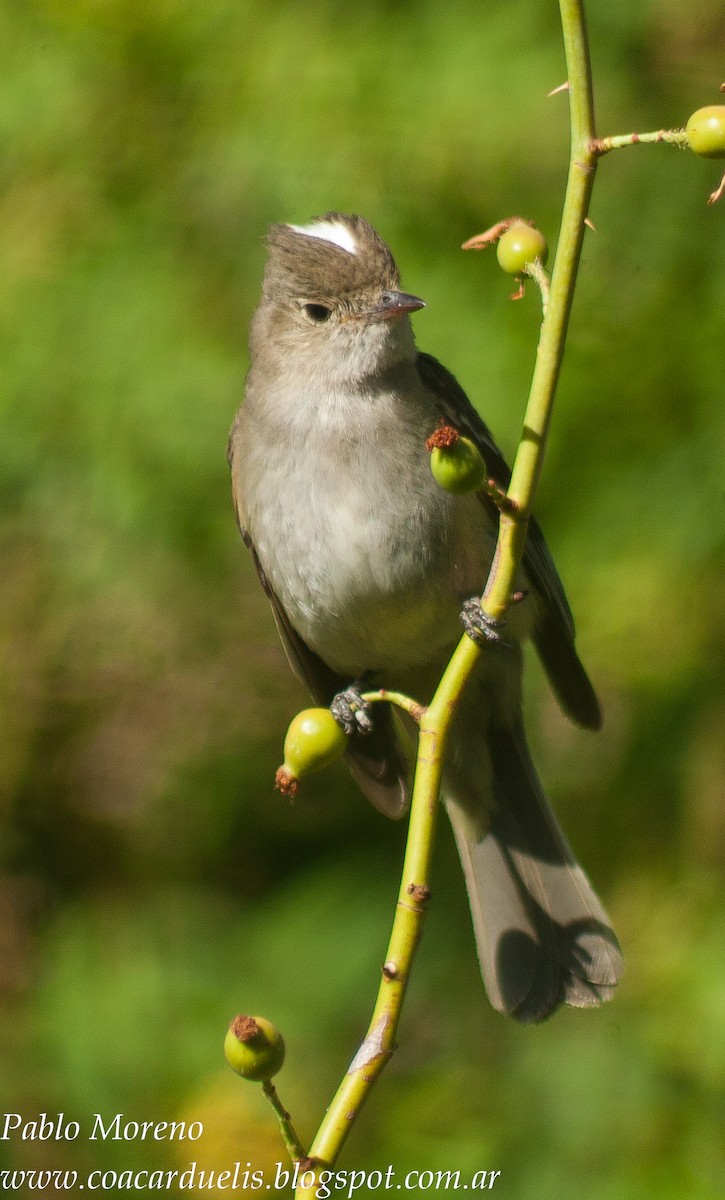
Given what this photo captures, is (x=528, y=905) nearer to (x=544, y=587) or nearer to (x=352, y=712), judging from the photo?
(x=352, y=712)

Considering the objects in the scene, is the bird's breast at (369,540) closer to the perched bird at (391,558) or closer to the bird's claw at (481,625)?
the perched bird at (391,558)

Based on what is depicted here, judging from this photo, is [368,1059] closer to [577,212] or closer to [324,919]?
[577,212]

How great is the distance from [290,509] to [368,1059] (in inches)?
71.5

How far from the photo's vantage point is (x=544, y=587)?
3.33m

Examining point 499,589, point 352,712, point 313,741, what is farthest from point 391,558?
point 499,589

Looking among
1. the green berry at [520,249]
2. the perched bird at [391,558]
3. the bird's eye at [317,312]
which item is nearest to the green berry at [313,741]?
the green berry at [520,249]

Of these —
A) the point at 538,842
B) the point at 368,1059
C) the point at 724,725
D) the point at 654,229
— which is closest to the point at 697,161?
the point at 654,229

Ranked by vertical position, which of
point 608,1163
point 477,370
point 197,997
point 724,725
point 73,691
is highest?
point 477,370

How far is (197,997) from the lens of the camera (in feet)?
12.5

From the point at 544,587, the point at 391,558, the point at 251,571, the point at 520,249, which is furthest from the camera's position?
the point at 251,571

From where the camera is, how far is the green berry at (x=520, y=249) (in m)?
1.83

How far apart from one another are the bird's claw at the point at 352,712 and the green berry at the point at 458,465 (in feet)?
5.04

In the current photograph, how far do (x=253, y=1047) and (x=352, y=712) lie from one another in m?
1.59

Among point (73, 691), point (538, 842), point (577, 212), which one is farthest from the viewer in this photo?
point (73, 691)
